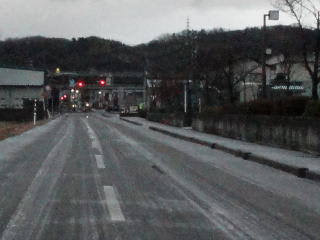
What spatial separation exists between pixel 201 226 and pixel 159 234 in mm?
816

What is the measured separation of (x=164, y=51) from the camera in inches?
3260

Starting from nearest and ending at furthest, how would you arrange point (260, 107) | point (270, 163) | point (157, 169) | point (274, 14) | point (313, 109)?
1. point (157, 169)
2. point (270, 163)
3. point (313, 109)
4. point (260, 107)
5. point (274, 14)

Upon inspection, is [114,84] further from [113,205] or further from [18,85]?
[113,205]

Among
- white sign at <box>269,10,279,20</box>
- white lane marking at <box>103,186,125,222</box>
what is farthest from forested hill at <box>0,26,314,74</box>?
white lane marking at <box>103,186,125,222</box>

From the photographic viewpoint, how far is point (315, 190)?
12.7 meters

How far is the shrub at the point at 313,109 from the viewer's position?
20675 mm

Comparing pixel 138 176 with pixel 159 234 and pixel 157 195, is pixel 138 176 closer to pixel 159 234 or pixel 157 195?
pixel 157 195

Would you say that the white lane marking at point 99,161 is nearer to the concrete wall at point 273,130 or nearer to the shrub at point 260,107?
the concrete wall at point 273,130

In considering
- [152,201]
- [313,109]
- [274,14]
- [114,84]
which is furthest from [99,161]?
[114,84]

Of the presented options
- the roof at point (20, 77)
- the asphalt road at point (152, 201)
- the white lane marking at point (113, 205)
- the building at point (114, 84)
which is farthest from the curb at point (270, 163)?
the building at point (114, 84)

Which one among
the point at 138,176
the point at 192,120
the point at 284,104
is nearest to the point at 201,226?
the point at 138,176

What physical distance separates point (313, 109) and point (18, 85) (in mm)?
113247

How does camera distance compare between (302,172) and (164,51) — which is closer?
(302,172)

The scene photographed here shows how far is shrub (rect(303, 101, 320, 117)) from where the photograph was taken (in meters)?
20.7
